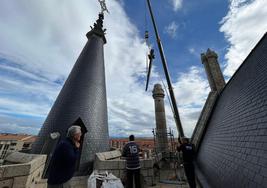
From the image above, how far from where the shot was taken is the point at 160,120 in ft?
29.6

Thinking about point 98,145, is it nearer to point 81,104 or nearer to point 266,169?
point 81,104

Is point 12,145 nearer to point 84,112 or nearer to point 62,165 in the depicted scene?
point 84,112

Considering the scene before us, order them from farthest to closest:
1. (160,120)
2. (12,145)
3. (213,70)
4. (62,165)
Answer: (12,145), (213,70), (160,120), (62,165)

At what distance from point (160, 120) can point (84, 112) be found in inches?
227

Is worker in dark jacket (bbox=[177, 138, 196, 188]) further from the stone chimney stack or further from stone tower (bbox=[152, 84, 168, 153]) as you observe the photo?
the stone chimney stack

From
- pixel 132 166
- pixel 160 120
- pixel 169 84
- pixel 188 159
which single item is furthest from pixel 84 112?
pixel 160 120

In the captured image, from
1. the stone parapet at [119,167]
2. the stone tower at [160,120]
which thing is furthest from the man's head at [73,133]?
the stone tower at [160,120]

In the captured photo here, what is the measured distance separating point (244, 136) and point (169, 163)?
6.26m

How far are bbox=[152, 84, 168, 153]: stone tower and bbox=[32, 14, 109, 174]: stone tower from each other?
4504mm

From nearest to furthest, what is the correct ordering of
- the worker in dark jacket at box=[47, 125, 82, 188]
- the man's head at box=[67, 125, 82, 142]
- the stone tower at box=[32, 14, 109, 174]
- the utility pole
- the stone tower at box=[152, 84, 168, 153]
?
the worker in dark jacket at box=[47, 125, 82, 188] < the man's head at box=[67, 125, 82, 142] < the stone tower at box=[32, 14, 109, 174] < the utility pole < the stone tower at box=[152, 84, 168, 153]

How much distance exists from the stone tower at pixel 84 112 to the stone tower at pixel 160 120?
14.8 feet

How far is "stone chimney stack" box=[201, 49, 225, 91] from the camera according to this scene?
10.4 metres

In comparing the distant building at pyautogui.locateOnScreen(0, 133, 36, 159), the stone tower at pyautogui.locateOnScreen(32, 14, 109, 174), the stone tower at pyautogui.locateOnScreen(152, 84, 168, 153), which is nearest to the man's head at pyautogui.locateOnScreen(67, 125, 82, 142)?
the stone tower at pyautogui.locateOnScreen(32, 14, 109, 174)

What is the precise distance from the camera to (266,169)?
5.92 ft
